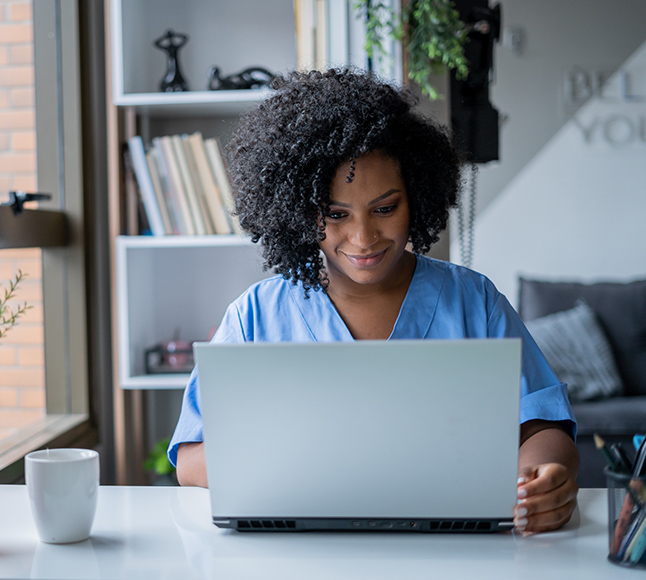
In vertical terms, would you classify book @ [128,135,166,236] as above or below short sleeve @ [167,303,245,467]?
above

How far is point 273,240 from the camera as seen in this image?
132 cm

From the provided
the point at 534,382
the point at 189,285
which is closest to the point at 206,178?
the point at 189,285

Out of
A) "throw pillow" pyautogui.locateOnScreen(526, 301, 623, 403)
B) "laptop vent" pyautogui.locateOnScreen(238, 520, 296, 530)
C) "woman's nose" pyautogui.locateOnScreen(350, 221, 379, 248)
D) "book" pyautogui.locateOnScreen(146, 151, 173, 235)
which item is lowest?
"throw pillow" pyautogui.locateOnScreen(526, 301, 623, 403)

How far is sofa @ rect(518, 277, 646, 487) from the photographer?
2.77 meters

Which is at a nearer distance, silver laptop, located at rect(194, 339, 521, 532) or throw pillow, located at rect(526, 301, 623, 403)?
silver laptop, located at rect(194, 339, 521, 532)

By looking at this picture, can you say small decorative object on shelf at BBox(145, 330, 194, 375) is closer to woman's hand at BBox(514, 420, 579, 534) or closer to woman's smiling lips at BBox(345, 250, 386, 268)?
woman's smiling lips at BBox(345, 250, 386, 268)

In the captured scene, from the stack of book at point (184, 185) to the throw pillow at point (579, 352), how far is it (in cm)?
157

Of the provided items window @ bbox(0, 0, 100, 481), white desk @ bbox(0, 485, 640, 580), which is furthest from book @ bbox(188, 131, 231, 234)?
white desk @ bbox(0, 485, 640, 580)

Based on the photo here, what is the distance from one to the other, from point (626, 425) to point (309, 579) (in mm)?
2427

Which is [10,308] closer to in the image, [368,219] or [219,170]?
[219,170]

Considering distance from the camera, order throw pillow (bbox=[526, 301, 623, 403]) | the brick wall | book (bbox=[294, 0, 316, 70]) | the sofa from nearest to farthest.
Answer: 1. the brick wall
2. book (bbox=[294, 0, 316, 70])
3. the sofa
4. throw pillow (bbox=[526, 301, 623, 403])

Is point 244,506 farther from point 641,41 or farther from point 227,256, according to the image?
point 641,41

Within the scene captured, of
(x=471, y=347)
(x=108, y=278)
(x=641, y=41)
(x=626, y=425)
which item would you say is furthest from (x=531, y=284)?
(x=471, y=347)

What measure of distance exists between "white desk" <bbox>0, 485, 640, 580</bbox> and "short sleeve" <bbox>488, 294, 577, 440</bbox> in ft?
0.83
